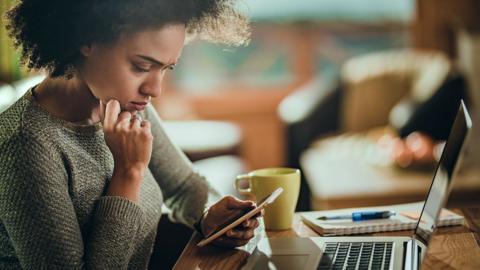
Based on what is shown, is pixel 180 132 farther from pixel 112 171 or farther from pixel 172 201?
pixel 112 171

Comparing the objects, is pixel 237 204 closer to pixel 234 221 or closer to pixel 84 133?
pixel 234 221

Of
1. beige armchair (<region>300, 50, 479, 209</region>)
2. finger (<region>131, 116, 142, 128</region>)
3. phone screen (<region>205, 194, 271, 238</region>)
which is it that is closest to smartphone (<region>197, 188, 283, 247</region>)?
phone screen (<region>205, 194, 271, 238</region>)

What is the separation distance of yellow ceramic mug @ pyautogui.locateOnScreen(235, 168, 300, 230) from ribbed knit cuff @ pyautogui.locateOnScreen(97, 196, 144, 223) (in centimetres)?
29

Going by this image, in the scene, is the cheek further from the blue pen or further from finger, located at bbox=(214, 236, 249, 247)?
the blue pen

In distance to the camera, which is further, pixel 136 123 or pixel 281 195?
pixel 281 195

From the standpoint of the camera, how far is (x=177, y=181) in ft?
5.00

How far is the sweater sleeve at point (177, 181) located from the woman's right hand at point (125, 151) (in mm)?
355

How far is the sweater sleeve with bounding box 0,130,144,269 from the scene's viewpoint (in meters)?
1.02

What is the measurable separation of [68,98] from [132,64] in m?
0.14

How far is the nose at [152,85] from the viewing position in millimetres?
1146

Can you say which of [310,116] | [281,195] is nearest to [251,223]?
[281,195]

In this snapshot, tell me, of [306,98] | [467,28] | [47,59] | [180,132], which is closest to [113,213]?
[47,59]

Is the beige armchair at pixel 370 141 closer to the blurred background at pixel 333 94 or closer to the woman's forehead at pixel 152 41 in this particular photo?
the blurred background at pixel 333 94

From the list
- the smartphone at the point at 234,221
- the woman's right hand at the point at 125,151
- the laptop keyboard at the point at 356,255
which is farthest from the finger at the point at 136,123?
the laptop keyboard at the point at 356,255
